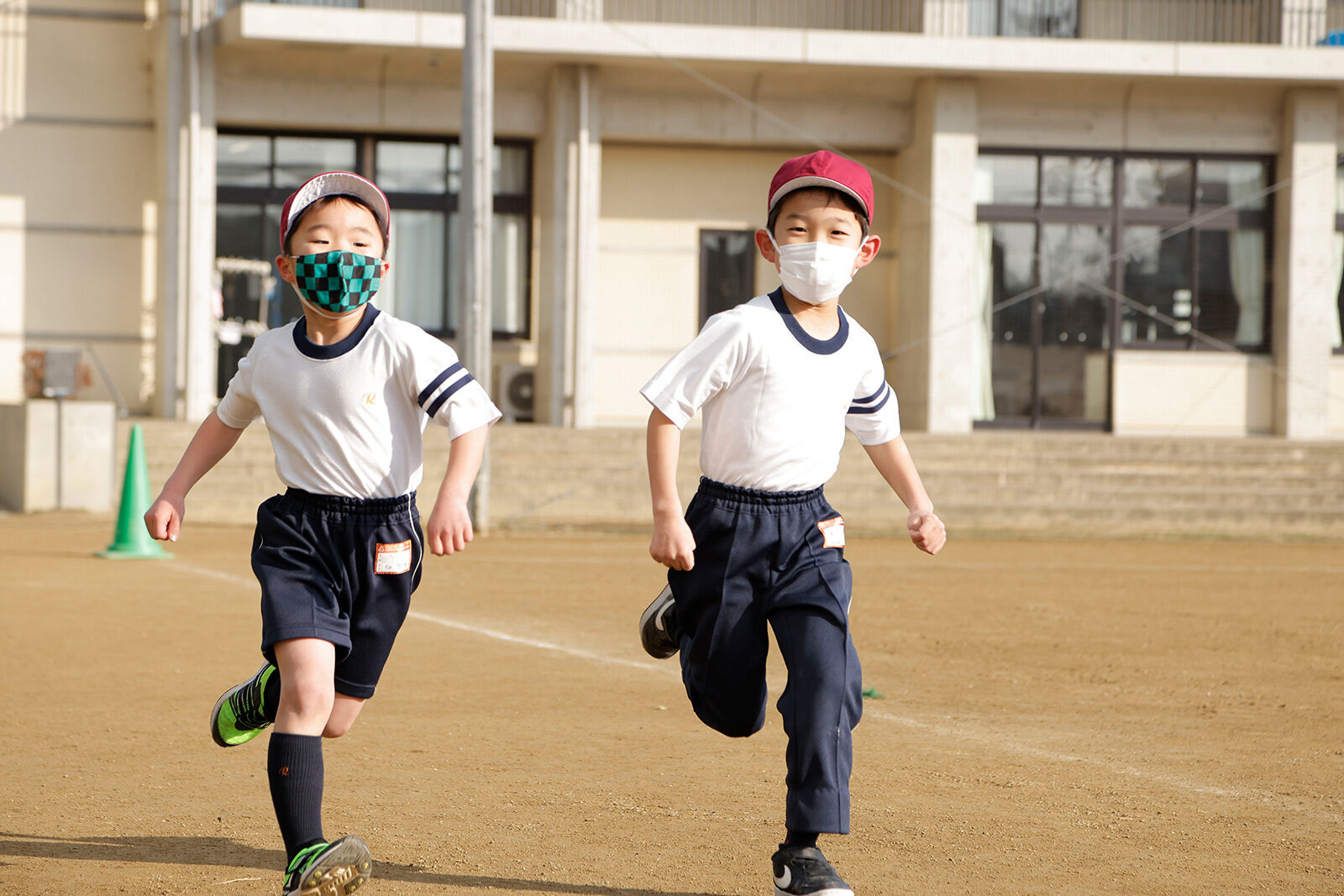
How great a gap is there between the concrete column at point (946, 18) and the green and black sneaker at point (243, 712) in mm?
19411

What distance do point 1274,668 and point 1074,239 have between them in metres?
16.1

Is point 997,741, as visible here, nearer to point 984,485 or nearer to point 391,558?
point 391,558

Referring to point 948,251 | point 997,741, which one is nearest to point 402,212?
point 948,251

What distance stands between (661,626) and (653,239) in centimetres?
1939

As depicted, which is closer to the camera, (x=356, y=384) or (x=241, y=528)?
(x=356, y=384)

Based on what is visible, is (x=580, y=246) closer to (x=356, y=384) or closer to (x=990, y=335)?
(x=990, y=335)

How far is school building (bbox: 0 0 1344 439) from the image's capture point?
843 inches

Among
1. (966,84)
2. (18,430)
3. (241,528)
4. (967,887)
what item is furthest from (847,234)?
(966,84)

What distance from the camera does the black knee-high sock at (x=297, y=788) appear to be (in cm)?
366

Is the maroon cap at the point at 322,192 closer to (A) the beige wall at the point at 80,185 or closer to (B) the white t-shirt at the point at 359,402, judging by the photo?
(B) the white t-shirt at the point at 359,402

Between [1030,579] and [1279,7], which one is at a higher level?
[1279,7]

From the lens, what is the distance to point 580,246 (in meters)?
21.5

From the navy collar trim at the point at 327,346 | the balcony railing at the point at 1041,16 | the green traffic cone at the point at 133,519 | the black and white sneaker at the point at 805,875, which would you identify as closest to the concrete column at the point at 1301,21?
the balcony railing at the point at 1041,16

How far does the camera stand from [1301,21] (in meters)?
22.5
